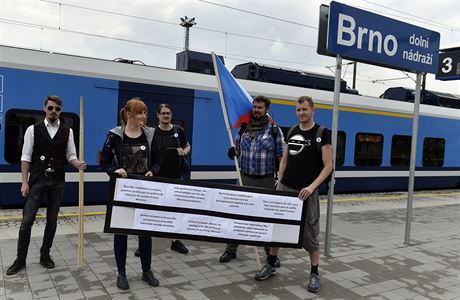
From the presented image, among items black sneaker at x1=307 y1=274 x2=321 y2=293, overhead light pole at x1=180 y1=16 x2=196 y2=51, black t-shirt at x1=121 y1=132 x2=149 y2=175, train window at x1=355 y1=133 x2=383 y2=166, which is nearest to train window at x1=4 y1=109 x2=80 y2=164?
black t-shirt at x1=121 y1=132 x2=149 y2=175

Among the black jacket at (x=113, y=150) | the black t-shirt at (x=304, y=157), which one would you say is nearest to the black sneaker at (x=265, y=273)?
the black t-shirt at (x=304, y=157)

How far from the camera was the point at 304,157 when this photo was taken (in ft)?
12.9

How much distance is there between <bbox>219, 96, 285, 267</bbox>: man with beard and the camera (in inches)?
170

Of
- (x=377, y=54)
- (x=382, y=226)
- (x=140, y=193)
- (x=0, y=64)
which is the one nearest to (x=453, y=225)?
(x=382, y=226)

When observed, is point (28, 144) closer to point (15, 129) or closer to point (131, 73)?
point (15, 129)

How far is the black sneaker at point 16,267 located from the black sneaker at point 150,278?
1.26 m

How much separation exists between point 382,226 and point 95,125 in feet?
17.5

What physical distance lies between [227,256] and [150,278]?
3.57ft

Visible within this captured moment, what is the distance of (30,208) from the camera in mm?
4027

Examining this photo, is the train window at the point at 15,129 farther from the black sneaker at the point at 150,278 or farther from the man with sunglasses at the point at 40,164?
the black sneaker at the point at 150,278

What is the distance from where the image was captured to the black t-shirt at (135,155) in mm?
3711

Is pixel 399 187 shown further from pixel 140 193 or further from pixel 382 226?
pixel 140 193

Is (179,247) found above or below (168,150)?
below

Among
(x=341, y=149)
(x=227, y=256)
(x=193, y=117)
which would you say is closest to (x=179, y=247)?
(x=227, y=256)
